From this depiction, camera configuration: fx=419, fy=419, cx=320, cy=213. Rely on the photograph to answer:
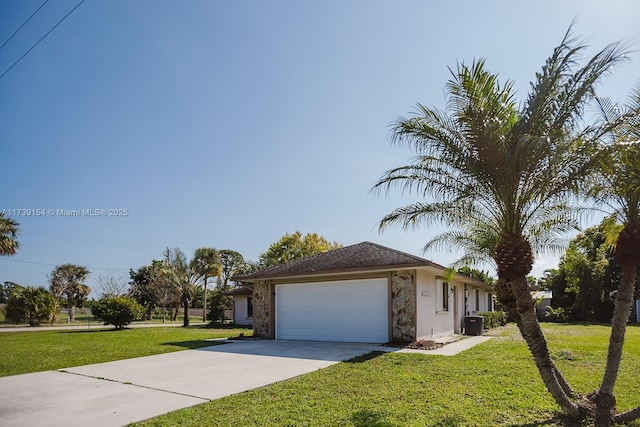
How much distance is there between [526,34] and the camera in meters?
7.59

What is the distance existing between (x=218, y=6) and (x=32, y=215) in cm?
1212

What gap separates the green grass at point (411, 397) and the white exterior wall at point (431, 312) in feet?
14.3

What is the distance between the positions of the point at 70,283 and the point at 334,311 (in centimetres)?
3201

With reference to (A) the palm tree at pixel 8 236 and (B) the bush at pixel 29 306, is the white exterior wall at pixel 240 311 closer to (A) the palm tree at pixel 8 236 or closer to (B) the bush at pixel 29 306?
(B) the bush at pixel 29 306

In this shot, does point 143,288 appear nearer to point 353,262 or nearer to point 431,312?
point 353,262

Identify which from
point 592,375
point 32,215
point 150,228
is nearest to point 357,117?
point 592,375

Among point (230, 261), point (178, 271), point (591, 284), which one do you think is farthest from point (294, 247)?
point (591, 284)

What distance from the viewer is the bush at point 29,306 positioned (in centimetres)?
2714

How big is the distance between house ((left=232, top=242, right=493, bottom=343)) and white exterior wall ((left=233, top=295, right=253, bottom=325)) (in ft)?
33.4

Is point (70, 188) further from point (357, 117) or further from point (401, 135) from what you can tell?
point (401, 135)

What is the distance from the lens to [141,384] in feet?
26.0

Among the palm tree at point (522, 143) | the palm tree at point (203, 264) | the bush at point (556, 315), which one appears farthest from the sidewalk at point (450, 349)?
the palm tree at point (203, 264)

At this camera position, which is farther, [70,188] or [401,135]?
[70,188]

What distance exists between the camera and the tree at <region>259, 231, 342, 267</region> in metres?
38.5
